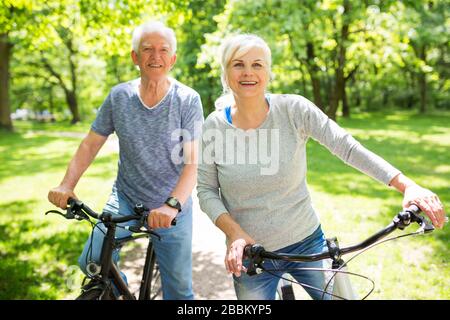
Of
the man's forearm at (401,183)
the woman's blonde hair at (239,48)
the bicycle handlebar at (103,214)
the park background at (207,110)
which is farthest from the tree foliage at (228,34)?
the man's forearm at (401,183)

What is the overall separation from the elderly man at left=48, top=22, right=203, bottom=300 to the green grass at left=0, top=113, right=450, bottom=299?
607 millimetres

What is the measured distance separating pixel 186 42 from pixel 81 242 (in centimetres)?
1538

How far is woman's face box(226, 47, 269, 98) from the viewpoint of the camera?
2.25m

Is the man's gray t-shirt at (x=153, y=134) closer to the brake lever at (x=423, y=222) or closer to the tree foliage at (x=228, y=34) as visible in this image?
the tree foliage at (x=228, y=34)

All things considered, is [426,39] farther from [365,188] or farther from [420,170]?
[365,188]

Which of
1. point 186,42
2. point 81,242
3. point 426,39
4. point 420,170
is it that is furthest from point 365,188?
point 186,42

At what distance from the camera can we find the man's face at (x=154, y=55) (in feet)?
9.52

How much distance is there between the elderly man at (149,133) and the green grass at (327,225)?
0.61 meters

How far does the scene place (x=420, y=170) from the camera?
10.4m

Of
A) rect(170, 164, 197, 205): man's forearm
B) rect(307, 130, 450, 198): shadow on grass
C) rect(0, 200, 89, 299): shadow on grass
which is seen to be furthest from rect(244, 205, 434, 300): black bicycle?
rect(307, 130, 450, 198): shadow on grass

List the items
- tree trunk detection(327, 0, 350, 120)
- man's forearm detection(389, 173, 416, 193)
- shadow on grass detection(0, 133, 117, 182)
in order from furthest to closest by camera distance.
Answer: tree trunk detection(327, 0, 350, 120), shadow on grass detection(0, 133, 117, 182), man's forearm detection(389, 173, 416, 193)

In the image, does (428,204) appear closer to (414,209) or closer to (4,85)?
→ (414,209)

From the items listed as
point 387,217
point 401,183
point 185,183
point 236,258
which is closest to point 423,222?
point 401,183

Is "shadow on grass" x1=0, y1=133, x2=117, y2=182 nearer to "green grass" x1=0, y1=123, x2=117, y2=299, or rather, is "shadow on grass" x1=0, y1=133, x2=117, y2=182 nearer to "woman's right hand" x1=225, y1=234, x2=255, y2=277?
"green grass" x1=0, y1=123, x2=117, y2=299
